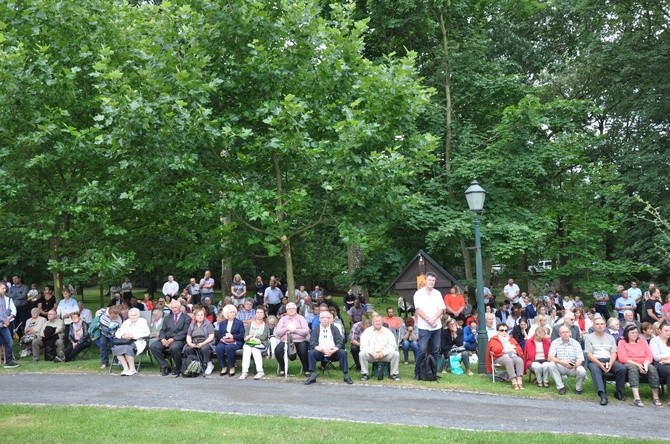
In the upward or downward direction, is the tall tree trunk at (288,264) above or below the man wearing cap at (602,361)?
above

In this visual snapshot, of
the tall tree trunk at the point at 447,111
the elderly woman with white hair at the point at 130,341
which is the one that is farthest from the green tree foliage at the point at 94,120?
the tall tree trunk at the point at 447,111

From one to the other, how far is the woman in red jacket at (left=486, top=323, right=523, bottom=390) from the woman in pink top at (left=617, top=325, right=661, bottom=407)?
1691 mm

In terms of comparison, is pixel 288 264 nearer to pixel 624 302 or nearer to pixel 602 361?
pixel 602 361

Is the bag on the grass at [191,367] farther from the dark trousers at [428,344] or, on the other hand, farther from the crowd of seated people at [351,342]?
the dark trousers at [428,344]

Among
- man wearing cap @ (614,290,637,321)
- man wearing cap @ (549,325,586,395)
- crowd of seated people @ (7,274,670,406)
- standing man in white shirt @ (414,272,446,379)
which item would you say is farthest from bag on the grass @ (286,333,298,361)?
man wearing cap @ (614,290,637,321)

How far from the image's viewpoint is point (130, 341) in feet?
41.5

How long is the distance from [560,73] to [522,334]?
52.4 ft

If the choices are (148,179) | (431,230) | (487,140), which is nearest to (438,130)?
(487,140)

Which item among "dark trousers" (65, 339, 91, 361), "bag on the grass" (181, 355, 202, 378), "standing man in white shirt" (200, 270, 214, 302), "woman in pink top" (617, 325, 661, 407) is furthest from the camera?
"standing man in white shirt" (200, 270, 214, 302)

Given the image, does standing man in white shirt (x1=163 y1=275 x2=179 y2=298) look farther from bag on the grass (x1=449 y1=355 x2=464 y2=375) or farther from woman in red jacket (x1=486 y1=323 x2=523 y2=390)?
Result: woman in red jacket (x1=486 y1=323 x2=523 y2=390)

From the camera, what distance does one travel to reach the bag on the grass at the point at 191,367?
1182 cm

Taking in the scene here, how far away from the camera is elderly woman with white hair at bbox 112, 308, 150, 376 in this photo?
12.3 meters

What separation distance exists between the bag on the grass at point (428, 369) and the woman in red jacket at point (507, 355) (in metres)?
1.17

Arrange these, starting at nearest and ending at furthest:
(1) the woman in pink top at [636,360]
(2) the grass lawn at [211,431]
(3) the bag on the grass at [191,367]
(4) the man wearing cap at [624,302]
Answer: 1. (2) the grass lawn at [211,431]
2. (1) the woman in pink top at [636,360]
3. (3) the bag on the grass at [191,367]
4. (4) the man wearing cap at [624,302]
